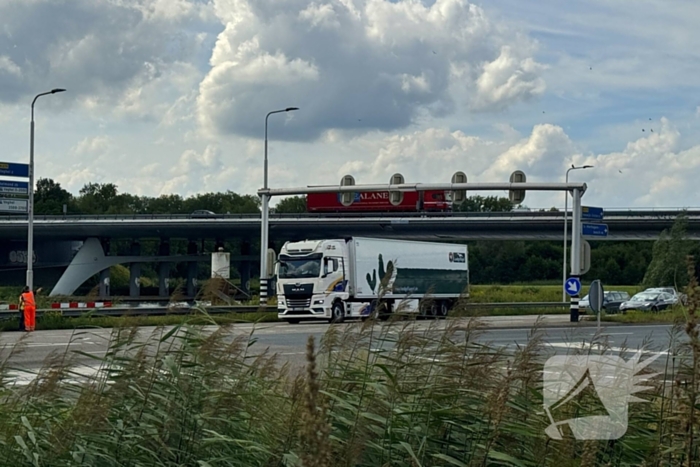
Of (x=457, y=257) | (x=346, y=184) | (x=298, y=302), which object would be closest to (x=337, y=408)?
(x=346, y=184)

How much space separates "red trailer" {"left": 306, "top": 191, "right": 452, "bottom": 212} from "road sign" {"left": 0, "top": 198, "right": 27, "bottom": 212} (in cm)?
3103

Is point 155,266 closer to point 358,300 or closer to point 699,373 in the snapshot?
point 358,300

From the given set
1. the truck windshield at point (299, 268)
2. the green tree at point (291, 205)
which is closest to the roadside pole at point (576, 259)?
the truck windshield at point (299, 268)

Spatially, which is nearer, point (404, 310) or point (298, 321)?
point (404, 310)

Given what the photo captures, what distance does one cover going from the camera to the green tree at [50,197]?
419ft

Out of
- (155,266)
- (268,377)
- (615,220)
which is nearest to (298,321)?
(268,377)

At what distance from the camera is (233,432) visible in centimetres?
592

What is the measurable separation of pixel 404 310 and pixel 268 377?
1.07 metres

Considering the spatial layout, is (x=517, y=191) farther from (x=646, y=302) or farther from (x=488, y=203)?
(x=488, y=203)

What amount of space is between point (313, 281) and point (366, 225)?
114 feet

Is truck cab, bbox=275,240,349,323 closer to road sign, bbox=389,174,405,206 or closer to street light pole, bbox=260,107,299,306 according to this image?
street light pole, bbox=260,107,299,306

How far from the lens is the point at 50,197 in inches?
5389

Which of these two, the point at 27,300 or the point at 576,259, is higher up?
the point at 576,259

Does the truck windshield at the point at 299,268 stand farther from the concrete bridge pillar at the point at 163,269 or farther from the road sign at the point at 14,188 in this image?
the concrete bridge pillar at the point at 163,269
